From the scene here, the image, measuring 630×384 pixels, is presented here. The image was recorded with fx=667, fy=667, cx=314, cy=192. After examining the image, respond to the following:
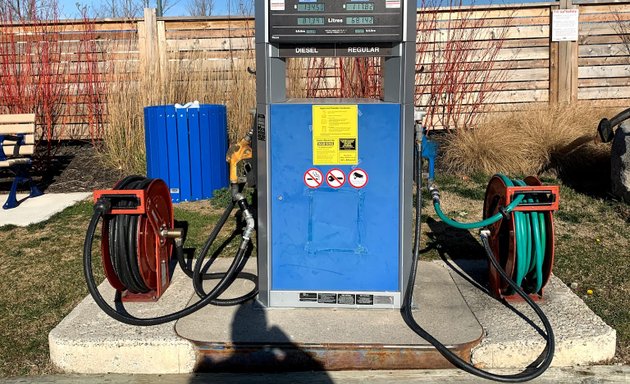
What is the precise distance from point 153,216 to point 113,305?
2.15 feet

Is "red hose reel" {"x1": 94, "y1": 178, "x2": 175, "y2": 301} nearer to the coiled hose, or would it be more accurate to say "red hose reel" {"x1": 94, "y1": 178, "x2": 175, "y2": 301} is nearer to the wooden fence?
the coiled hose

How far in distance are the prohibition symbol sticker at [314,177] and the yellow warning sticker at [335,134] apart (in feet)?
0.19

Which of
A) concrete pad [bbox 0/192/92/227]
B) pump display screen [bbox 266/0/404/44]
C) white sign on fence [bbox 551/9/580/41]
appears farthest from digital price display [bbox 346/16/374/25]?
white sign on fence [bbox 551/9/580/41]

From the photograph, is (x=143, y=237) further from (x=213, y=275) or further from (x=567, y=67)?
(x=567, y=67)

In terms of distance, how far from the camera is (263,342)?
3830mm

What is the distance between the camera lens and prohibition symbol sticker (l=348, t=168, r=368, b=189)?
4055 mm

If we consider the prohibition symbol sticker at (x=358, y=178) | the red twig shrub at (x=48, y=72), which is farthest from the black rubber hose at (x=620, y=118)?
the red twig shrub at (x=48, y=72)

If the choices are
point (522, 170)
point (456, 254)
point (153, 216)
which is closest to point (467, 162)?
point (522, 170)

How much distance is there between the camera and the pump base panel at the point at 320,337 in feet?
12.3

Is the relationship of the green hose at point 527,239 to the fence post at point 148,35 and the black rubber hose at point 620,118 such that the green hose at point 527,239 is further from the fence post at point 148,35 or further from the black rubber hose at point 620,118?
the fence post at point 148,35

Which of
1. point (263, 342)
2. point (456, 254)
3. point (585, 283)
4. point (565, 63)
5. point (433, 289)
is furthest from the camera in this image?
point (565, 63)

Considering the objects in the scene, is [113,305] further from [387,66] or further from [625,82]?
[625,82]

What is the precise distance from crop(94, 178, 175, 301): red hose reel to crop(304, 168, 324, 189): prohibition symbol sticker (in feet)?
3.41

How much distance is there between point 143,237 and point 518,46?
8662mm
